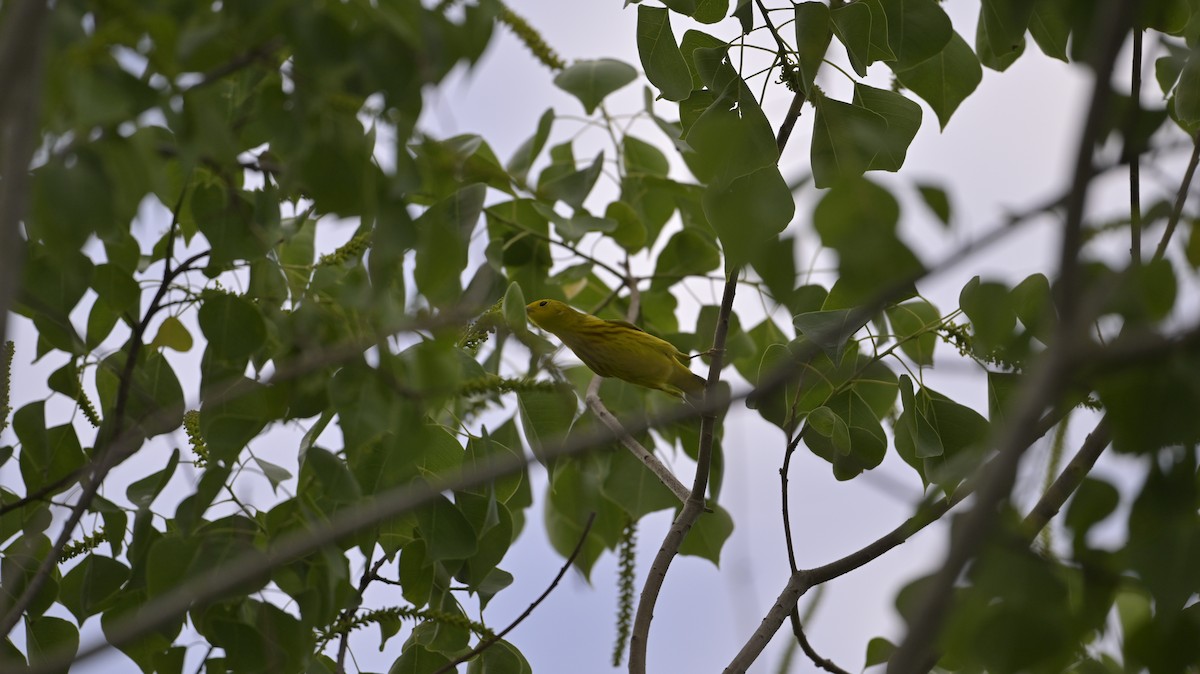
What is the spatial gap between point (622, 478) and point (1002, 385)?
1.33m

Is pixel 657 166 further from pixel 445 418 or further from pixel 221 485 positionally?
pixel 221 485

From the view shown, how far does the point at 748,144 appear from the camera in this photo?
1.96 meters

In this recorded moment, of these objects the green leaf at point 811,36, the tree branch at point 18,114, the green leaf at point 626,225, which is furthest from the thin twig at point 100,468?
the green leaf at point 626,225

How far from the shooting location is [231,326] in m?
1.80

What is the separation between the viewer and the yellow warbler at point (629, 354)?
396 centimetres

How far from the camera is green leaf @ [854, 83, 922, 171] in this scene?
7.35ft

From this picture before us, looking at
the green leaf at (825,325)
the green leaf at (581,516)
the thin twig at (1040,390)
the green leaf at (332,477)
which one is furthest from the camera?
the green leaf at (581,516)

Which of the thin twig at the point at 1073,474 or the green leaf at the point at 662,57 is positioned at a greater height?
the green leaf at the point at 662,57

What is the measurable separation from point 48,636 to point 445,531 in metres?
0.87

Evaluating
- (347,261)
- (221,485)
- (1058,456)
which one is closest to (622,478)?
(347,261)

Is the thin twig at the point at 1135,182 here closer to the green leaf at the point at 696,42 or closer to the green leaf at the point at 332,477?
the green leaf at the point at 696,42

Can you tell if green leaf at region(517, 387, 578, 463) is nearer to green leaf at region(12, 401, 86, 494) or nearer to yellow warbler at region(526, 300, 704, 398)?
green leaf at region(12, 401, 86, 494)

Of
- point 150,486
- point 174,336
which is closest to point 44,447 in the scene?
point 150,486

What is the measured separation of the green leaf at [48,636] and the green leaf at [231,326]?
789 mm
